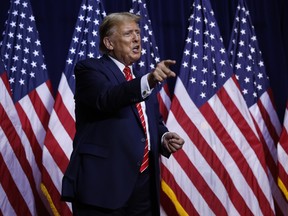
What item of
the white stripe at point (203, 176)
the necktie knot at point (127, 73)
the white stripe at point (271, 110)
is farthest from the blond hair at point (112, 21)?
the white stripe at point (271, 110)

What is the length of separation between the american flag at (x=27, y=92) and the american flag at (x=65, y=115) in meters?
0.14

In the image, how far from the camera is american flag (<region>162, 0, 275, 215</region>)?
3.07m

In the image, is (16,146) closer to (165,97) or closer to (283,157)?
(165,97)

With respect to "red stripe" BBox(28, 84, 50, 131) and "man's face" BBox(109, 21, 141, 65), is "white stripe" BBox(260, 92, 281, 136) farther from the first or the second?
"man's face" BBox(109, 21, 141, 65)

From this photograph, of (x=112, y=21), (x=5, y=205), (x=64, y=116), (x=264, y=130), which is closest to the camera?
(x=112, y=21)

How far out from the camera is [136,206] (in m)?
1.84

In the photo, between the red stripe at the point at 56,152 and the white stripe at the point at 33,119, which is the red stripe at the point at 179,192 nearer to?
the red stripe at the point at 56,152

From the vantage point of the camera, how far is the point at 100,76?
171 centimetres

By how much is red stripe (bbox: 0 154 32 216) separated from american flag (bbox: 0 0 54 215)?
0.03 m

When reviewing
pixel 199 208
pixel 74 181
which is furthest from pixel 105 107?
pixel 199 208

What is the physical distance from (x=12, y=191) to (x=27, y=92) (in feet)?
2.12

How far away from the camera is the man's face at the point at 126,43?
191 cm

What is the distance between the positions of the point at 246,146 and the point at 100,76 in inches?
67.1

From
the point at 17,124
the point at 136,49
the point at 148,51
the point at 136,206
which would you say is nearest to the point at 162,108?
the point at 148,51
